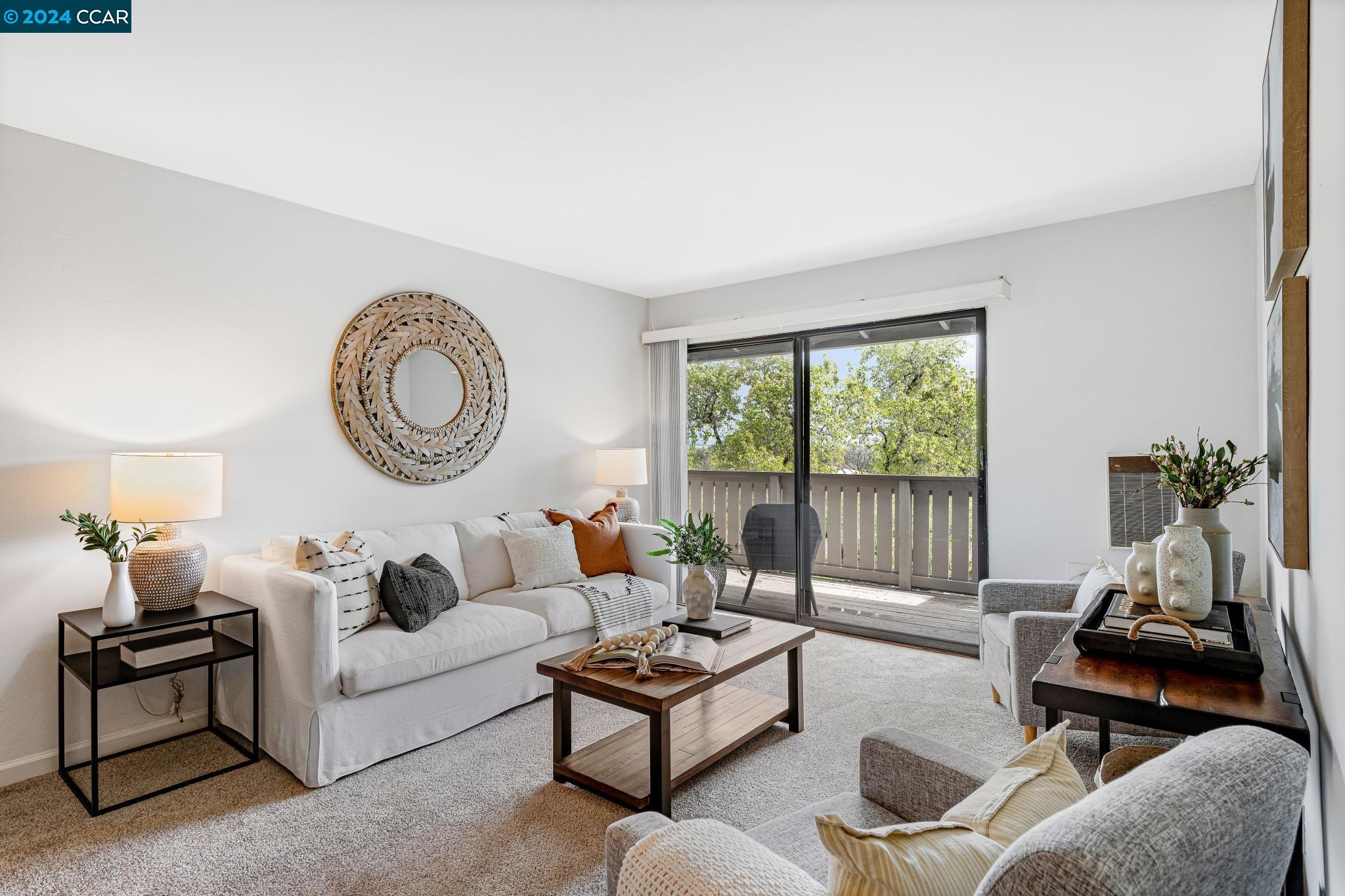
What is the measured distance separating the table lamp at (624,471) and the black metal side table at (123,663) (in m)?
2.40

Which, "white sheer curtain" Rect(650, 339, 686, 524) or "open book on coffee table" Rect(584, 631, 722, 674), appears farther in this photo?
"white sheer curtain" Rect(650, 339, 686, 524)

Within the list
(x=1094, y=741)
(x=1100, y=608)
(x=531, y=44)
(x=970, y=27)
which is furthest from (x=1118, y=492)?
(x=531, y=44)

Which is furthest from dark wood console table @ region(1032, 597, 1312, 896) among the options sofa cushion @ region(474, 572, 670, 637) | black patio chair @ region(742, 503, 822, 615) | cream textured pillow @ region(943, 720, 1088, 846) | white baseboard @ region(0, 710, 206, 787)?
white baseboard @ region(0, 710, 206, 787)

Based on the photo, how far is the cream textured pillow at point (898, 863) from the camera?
0.80 metres

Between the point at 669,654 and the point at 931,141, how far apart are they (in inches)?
88.9

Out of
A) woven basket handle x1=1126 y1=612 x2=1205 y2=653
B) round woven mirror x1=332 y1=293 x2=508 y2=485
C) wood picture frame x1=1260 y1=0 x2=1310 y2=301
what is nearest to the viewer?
wood picture frame x1=1260 y1=0 x2=1310 y2=301

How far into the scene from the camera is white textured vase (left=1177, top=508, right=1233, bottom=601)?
76.0 inches

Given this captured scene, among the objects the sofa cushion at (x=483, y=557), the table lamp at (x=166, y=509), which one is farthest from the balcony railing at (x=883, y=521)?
the table lamp at (x=166, y=509)

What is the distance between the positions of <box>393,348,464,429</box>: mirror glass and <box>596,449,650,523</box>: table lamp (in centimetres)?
113

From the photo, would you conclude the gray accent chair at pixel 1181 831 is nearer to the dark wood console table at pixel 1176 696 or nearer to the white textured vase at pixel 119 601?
the dark wood console table at pixel 1176 696

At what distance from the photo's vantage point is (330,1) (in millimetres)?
1899

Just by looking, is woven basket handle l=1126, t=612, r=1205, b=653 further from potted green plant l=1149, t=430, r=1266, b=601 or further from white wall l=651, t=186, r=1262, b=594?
white wall l=651, t=186, r=1262, b=594

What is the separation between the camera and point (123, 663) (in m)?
2.61

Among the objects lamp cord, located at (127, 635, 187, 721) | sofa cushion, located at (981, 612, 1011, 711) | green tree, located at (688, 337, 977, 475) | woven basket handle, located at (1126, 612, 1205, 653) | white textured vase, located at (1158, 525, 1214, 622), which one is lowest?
lamp cord, located at (127, 635, 187, 721)
